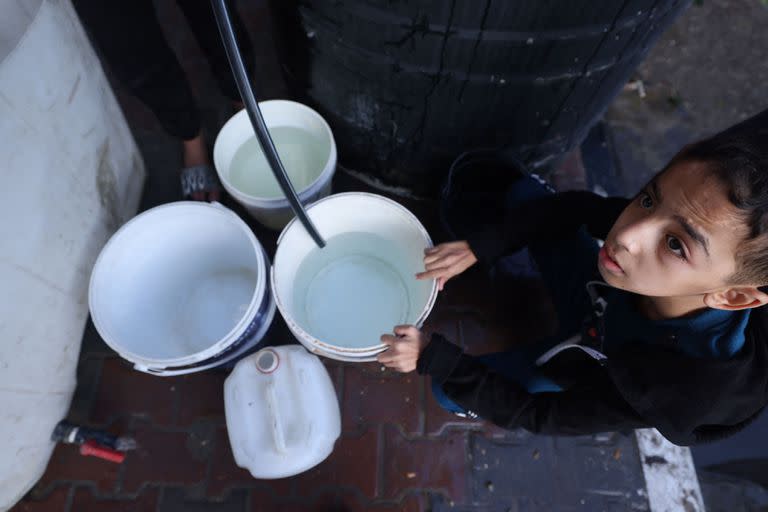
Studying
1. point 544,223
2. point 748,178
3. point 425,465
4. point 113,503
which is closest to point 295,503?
point 425,465

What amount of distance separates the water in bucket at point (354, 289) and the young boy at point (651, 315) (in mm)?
245

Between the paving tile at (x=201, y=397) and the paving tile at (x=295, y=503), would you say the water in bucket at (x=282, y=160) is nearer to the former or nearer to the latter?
the paving tile at (x=201, y=397)

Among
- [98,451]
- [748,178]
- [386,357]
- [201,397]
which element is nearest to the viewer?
[748,178]

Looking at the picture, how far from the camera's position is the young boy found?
72cm

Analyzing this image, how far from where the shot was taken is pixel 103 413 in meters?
1.42

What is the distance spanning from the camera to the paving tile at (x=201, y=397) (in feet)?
4.66

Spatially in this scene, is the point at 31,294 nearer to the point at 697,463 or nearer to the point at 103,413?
the point at 103,413

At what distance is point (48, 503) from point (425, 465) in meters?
1.08

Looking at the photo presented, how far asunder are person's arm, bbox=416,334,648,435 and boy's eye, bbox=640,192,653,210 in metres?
0.37

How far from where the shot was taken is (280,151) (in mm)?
1551

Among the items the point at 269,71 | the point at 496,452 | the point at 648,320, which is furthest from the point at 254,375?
the point at 269,71

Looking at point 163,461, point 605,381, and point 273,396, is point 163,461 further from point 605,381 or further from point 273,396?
point 605,381

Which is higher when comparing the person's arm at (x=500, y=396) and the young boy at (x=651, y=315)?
the young boy at (x=651, y=315)

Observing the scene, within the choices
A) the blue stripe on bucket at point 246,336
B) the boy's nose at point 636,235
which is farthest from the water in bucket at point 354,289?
the boy's nose at point 636,235
